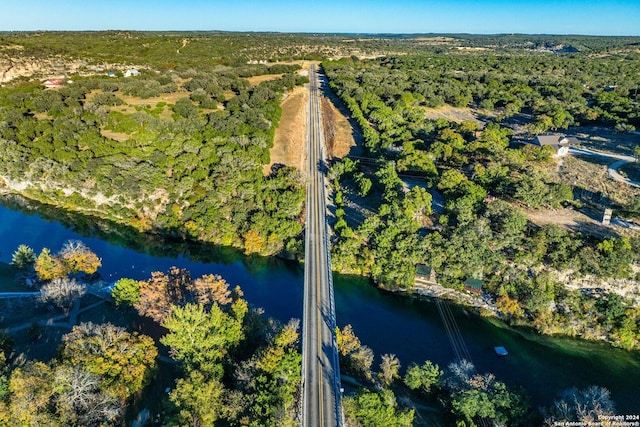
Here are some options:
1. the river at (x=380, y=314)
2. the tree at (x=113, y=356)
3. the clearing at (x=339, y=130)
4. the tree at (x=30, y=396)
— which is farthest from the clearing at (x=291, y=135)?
the tree at (x=30, y=396)

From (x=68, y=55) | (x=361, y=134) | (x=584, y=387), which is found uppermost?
(x=68, y=55)

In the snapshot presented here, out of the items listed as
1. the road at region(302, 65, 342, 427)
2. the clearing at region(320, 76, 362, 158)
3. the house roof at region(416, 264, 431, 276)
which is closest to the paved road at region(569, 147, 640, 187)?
the house roof at region(416, 264, 431, 276)

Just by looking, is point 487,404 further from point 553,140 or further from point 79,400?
point 553,140

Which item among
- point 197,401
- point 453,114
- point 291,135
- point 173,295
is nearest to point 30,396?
point 197,401

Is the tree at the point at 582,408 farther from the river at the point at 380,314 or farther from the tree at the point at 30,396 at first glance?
the tree at the point at 30,396

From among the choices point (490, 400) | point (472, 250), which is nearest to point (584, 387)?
point (490, 400)

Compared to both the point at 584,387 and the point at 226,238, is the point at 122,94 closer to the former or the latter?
the point at 226,238
